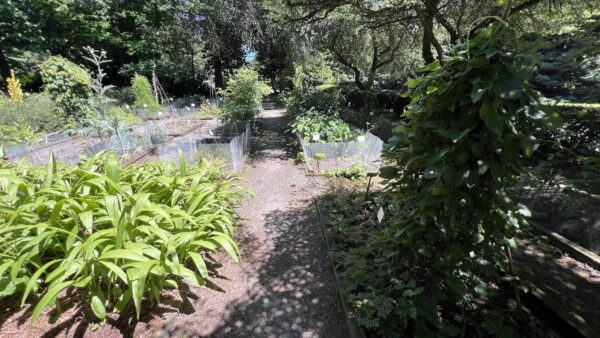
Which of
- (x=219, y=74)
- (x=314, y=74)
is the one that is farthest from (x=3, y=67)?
(x=314, y=74)

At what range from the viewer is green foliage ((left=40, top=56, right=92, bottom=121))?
28.6 feet

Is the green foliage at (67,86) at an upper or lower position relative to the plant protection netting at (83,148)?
upper

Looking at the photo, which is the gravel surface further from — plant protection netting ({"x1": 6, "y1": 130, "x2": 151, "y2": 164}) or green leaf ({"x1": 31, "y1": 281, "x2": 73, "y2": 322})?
plant protection netting ({"x1": 6, "y1": 130, "x2": 151, "y2": 164})

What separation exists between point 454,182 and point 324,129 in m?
6.71

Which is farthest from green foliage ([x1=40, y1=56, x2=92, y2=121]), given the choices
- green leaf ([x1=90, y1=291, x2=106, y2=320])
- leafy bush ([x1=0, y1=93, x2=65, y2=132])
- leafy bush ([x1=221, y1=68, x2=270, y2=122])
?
green leaf ([x1=90, y1=291, x2=106, y2=320])

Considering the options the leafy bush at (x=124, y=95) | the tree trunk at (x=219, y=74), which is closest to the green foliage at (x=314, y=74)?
the tree trunk at (x=219, y=74)

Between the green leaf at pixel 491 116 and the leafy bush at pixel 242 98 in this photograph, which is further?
the leafy bush at pixel 242 98

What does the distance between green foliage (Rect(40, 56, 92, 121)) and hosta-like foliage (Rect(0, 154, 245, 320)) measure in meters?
7.84

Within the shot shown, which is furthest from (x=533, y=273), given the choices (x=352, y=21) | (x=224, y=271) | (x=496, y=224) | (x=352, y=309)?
(x=352, y=21)

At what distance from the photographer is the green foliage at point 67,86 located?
8.71 metres

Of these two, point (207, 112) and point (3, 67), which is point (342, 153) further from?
point (3, 67)

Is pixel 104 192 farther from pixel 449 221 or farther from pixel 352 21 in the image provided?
pixel 352 21

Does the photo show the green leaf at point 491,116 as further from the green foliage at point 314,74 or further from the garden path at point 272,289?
the green foliage at point 314,74

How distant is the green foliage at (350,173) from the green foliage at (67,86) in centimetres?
825
